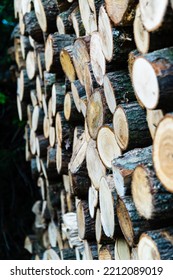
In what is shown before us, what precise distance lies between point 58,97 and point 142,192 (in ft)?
3.58

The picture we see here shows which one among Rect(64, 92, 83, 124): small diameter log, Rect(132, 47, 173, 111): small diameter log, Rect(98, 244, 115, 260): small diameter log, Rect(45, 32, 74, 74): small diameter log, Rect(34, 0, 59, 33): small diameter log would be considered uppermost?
Rect(34, 0, 59, 33): small diameter log

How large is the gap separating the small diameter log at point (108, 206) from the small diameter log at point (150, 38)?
19.5 inches

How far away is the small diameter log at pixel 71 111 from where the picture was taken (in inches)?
89.3

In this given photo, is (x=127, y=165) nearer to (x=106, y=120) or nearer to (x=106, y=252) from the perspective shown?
(x=106, y=120)

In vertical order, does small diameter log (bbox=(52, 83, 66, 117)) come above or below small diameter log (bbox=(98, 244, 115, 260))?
above

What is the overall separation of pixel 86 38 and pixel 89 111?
0.27 metres

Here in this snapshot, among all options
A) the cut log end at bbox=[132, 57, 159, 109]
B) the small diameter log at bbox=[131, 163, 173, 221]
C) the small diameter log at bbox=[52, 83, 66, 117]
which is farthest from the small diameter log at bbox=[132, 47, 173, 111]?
the small diameter log at bbox=[52, 83, 66, 117]

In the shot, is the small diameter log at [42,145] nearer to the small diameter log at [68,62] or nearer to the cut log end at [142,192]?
the small diameter log at [68,62]

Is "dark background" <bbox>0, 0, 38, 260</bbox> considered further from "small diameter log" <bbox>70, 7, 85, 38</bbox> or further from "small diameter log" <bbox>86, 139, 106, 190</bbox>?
"small diameter log" <bbox>86, 139, 106, 190</bbox>

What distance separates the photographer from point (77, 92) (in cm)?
215

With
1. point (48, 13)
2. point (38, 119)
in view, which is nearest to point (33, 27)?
point (48, 13)

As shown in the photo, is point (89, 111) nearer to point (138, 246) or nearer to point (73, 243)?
point (138, 246)

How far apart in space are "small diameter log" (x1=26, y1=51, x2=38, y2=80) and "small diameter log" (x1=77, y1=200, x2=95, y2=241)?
964 millimetres

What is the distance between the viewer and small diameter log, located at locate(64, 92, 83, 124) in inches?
89.3
